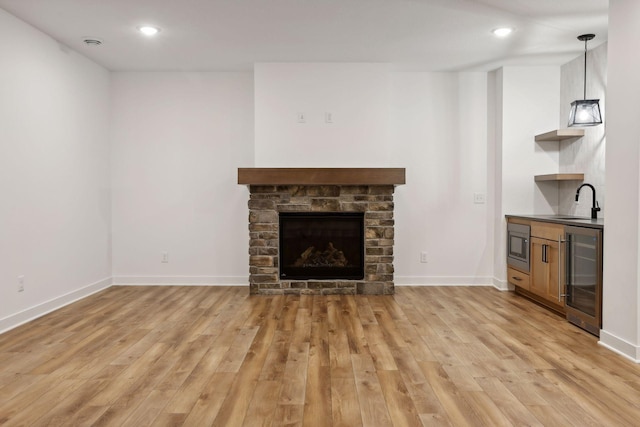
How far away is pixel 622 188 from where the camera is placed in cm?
297

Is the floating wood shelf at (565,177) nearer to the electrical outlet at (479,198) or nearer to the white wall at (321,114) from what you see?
the electrical outlet at (479,198)

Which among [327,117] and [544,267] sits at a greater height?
[327,117]

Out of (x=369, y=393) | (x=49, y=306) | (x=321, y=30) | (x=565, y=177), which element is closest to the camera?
(x=369, y=393)

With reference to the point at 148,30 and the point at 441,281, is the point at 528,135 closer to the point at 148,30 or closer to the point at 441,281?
the point at 441,281

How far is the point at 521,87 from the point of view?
5055 mm

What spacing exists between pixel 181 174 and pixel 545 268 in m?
4.07

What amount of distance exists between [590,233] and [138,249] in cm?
470

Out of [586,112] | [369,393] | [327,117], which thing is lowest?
[369,393]

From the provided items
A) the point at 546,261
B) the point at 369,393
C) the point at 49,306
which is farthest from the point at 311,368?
the point at 49,306

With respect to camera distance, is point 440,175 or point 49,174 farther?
point 440,175

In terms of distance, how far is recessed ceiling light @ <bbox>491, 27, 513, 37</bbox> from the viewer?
13.0 feet

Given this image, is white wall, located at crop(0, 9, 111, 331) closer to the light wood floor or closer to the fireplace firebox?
the light wood floor

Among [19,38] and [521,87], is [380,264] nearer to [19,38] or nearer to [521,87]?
[521,87]

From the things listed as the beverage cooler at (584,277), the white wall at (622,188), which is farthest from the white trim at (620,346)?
the beverage cooler at (584,277)
